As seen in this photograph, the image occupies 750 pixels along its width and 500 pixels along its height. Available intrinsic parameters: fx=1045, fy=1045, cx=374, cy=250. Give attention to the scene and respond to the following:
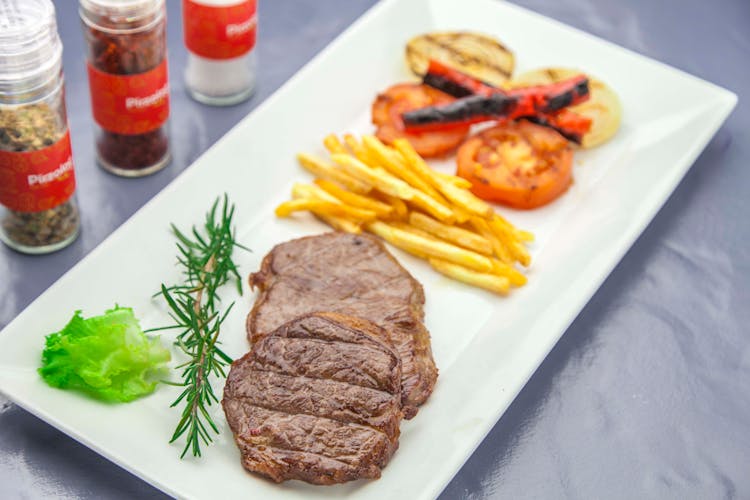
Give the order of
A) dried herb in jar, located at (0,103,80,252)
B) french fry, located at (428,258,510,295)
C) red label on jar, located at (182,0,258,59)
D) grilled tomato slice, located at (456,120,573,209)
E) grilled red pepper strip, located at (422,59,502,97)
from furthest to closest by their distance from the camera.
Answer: grilled red pepper strip, located at (422,59,502,97), red label on jar, located at (182,0,258,59), grilled tomato slice, located at (456,120,573,209), french fry, located at (428,258,510,295), dried herb in jar, located at (0,103,80,252)

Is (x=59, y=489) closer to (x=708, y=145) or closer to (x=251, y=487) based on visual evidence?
(x=251, y=487)

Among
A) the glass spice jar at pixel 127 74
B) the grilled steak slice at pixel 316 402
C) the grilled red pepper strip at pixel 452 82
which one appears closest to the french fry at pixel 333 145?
the grilled red pepper strip at pixel 452 82

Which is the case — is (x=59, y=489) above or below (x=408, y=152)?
below

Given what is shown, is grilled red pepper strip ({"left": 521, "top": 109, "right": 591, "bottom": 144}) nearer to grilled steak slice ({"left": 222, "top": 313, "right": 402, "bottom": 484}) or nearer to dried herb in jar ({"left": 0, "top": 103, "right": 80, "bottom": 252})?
grilled steak slice ({"left": 222, "top": 313, "right": 402, "bottom": 484})

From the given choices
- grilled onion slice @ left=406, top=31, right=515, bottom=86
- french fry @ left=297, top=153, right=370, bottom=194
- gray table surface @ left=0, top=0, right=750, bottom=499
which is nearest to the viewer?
gray table surface @ left=0, top=0, right=750, bottom=499

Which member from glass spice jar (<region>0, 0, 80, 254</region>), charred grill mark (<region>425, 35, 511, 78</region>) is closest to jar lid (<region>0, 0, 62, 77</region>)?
glass spice jar (<region>0, 0, 80, 254</region>)

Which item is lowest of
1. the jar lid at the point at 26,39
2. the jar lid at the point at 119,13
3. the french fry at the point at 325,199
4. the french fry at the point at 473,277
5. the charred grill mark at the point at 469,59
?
the french fry at the point at 325,199

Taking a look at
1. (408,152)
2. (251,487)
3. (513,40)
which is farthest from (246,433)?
(513,40)

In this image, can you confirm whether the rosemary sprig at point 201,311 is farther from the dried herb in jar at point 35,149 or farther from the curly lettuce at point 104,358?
the dried herb in jar at point 35,149
